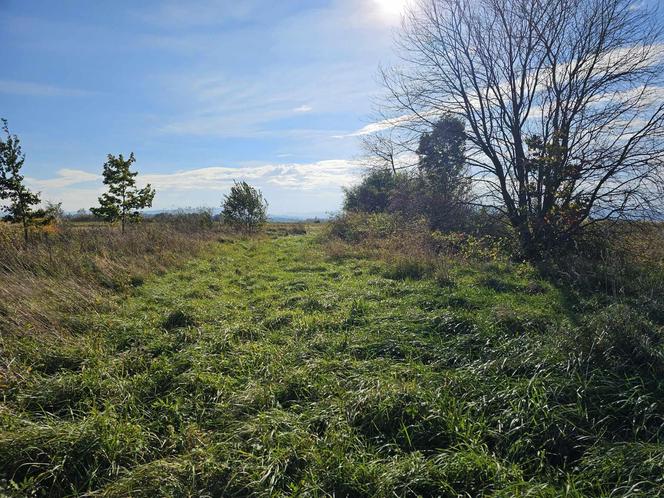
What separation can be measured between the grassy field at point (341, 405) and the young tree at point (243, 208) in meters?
22.1

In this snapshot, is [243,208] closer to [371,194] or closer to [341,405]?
[371,194]

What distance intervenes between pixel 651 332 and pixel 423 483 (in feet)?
12.3

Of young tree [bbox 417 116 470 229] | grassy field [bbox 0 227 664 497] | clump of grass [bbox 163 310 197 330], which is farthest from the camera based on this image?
young tree [bbox 417 116 470 229]

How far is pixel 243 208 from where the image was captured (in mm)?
27859

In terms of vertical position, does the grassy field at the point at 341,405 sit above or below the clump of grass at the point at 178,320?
below

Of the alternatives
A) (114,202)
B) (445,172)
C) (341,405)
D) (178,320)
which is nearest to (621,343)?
(341,405)

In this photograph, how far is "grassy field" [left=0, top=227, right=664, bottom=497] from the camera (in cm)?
266

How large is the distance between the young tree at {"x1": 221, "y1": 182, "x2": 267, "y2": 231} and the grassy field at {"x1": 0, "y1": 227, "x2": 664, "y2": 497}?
22.1 meters

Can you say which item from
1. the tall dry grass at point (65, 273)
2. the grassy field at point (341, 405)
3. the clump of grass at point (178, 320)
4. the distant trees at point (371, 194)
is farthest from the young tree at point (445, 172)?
the distant trees at point (371, 194)

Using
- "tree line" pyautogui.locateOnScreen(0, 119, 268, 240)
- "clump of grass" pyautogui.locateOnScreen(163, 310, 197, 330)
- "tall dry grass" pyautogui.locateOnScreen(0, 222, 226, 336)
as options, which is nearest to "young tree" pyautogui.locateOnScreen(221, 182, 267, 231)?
"tree line" pyautogui.locateOnScreen(0, 119, 268, 240)

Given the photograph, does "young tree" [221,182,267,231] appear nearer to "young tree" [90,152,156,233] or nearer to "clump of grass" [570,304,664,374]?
"young tree" [90,152,156,233]

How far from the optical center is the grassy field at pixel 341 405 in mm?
2660

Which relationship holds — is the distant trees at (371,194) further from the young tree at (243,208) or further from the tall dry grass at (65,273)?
the tall dry grass at (65,273)

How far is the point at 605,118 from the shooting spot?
34.2 ft
